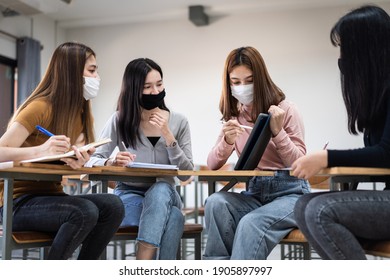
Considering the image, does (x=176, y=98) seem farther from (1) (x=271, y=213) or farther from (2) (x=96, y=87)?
(1) (x=271, y=213)

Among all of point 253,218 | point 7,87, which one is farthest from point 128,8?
point 253,218

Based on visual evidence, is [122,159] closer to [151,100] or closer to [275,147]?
[151,100]

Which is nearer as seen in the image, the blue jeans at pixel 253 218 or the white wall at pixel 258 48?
the blue jeans at pixel 253 218

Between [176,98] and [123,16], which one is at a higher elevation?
[123,16]

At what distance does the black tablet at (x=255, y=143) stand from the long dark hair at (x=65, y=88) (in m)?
0.61

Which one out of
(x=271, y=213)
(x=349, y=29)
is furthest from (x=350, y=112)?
(x=271, y=213)

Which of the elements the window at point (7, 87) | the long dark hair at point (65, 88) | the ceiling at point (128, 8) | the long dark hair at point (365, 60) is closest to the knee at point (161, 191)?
the long dark hair at point (65, 88)

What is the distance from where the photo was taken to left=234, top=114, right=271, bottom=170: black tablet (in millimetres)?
1402

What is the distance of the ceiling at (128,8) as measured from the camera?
3.52 meters

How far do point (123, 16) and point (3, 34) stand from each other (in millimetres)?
1516

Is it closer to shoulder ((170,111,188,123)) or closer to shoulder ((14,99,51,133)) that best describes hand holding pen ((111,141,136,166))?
shoulder ((14,99,51,133))

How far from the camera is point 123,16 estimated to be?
12.3ft

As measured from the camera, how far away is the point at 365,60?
1214mm

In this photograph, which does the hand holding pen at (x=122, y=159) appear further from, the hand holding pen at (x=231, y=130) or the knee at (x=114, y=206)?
the hand holding pen at (x=231, y=130)
